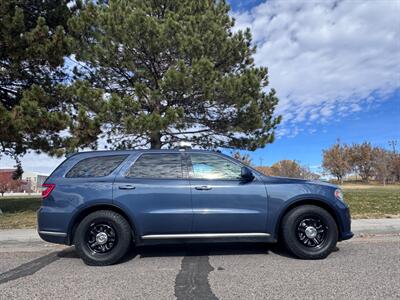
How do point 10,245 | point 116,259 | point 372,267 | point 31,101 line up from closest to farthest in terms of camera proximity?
point 372,267 < point 116,259 < point 10,245 < point 31,101

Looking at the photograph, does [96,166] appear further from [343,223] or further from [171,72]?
[171,72]

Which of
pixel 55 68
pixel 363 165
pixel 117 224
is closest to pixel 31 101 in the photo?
pixel 55 68

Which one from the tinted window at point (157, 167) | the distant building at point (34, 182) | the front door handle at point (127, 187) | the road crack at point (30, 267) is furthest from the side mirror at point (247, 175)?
the distant building at point (34, 182)

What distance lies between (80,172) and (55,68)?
1009cm

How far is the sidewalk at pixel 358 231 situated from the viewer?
8461 millimetres

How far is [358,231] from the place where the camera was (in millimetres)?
8961

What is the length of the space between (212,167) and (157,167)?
0.91m

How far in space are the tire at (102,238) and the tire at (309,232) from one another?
252cm

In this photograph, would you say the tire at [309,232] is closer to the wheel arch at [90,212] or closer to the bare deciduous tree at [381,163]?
the wheel arch at [90,212]

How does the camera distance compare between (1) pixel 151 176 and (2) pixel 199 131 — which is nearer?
(1) pixel 151 176

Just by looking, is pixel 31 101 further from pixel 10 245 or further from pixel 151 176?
pixel 151 176

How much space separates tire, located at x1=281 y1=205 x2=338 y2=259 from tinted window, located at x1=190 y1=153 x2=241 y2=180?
1.12 meters

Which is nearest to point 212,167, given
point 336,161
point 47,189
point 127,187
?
point 127,187

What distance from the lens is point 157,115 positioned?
44.9 feet
